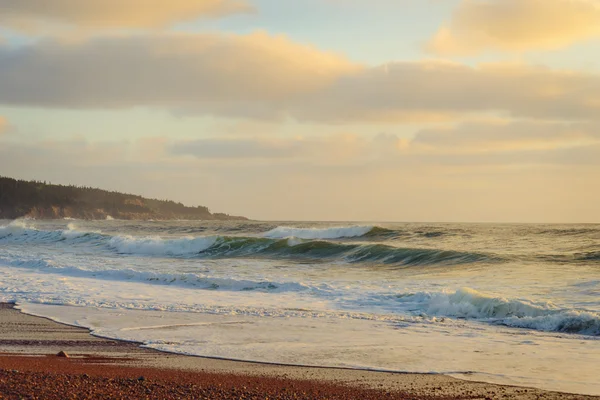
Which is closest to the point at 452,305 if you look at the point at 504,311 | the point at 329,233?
the point at 504,311

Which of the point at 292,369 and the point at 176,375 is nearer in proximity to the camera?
the point at 176,375

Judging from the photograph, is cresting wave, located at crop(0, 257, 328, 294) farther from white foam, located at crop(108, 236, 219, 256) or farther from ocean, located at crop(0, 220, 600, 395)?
white foam, located at crop(108, 236, 219, 256)

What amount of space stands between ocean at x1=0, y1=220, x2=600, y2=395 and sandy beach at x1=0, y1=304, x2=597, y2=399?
0.46 m

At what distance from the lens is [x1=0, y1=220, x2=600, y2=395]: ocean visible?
9000 mm

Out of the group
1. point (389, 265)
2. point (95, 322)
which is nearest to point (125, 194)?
point (389, 265)

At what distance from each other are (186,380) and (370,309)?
6792mm

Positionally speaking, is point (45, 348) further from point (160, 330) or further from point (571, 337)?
point (571, 337)

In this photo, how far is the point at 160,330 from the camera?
1102cm

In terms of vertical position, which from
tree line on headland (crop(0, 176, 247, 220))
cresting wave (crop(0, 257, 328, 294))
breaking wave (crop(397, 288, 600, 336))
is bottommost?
cresting wave (crop(0, 257, 328, 294))

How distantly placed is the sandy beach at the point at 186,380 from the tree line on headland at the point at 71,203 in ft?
379

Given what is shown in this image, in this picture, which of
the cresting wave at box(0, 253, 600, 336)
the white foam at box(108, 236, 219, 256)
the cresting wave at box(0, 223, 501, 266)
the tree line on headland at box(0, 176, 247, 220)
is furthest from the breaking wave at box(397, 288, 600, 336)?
the tree line on headland at box(0, 176, 247, 220)

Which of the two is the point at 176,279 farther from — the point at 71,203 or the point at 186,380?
the point at 71,203

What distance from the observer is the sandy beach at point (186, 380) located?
671cm

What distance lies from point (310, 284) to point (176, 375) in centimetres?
1021
